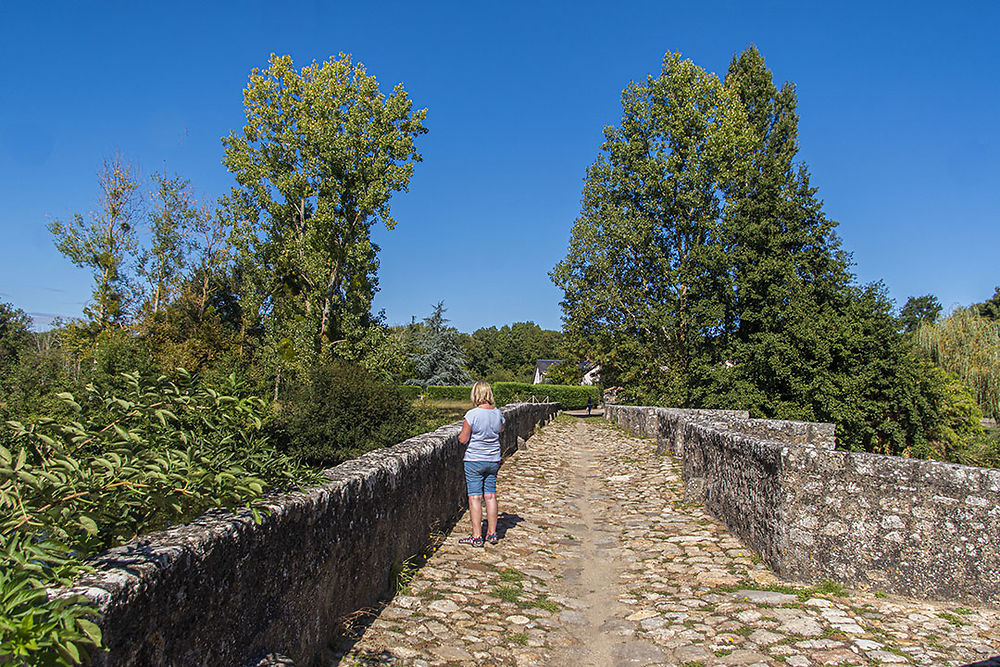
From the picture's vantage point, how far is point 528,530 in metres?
7.31

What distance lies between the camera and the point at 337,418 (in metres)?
10.1

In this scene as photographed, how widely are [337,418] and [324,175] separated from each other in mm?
22116

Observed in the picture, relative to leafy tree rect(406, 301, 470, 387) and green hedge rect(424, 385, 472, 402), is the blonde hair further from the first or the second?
leafy tree rect(406, 301, 470, 387)

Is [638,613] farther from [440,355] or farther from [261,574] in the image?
[440,355]

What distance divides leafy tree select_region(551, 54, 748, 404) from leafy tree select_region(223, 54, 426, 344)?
10.4m

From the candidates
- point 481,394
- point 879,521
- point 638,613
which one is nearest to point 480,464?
point 481,394

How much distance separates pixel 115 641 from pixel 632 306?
30.1 metres

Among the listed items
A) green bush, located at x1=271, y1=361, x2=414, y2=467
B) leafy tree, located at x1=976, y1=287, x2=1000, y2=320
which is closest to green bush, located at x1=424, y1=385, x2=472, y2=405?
green bush, located at x1=271, y1=361, x2=414, y2=467

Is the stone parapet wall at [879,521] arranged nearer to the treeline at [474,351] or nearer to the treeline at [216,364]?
the treeline at [216,364]

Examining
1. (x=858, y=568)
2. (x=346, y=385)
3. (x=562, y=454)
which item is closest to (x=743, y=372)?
(x=562, y=454)

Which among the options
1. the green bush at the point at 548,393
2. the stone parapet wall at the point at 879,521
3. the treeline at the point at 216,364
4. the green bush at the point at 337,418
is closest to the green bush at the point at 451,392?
the green bush at the point at 548,393

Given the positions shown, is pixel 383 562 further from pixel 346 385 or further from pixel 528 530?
pixel 346 385

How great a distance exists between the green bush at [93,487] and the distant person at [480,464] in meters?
2.97

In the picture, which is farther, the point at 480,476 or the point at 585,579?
the point at 480,476
